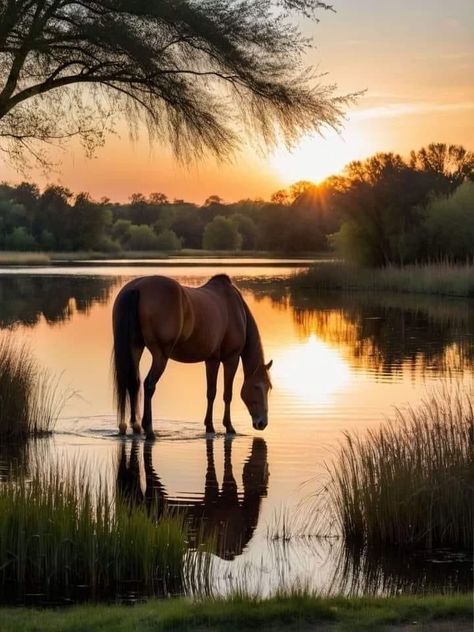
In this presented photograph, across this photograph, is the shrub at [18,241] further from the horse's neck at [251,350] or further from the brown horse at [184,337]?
the horse's neck at [251,350]

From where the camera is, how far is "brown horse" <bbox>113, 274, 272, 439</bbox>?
A: 11828mm

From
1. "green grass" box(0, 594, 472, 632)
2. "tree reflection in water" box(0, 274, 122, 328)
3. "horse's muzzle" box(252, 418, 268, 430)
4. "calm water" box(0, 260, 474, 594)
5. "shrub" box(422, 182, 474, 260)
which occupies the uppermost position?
"shrub" box(422, 182, 474, 260)

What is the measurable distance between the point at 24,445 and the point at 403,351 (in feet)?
40.4

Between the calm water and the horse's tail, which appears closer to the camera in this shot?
the calm water

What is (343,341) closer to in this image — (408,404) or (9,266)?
(408,404)

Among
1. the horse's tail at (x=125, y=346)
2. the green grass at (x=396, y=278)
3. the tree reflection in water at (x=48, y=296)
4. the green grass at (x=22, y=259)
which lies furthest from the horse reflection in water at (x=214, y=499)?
the green grass at (x=22, y=259)

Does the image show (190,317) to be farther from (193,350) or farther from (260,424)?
(260,424)

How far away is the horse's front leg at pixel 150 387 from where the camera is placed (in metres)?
11.9

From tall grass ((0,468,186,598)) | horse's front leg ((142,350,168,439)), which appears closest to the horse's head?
horse's front leg ((142,350,168,439))

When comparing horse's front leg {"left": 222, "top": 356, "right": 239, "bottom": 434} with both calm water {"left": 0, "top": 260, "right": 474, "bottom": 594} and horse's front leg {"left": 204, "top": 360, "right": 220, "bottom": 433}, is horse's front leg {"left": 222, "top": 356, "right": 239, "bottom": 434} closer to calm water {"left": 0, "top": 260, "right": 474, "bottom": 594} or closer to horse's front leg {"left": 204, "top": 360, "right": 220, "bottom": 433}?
horse's front leg {"left": 204, "top": 360, "right": 220, "bottom": 433}

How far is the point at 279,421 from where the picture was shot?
13.7m

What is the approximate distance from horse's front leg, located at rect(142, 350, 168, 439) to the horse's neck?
1075 mm

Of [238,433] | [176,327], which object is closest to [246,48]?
[176,327]

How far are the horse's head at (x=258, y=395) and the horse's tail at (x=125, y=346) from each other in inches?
51.8
